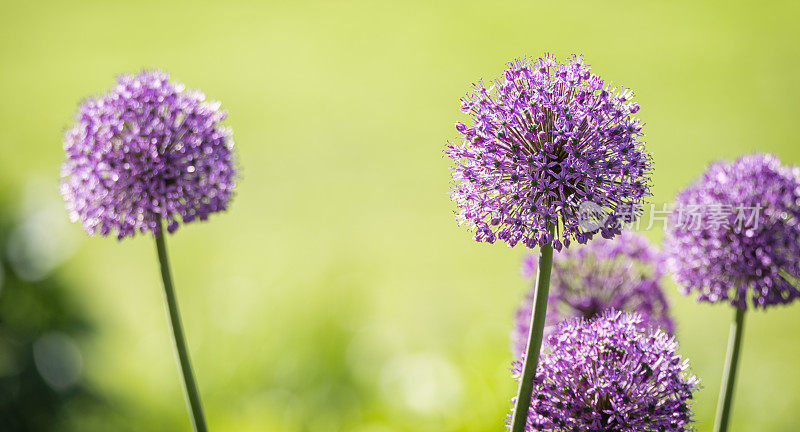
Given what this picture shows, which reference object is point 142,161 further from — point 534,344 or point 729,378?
point 729,378

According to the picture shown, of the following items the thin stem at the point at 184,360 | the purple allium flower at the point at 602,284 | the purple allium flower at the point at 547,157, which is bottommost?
the thin stem at the point at 184,360

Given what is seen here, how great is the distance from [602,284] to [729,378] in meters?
0.46

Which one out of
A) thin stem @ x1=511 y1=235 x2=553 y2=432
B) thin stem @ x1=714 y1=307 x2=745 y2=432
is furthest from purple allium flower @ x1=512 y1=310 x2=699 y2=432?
thin stem @ x1=714 y1=307 x2=745 y2=432

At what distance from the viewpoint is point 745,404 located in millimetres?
4312

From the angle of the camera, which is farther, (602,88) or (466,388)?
(466,388)

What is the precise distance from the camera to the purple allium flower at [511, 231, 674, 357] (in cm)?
206

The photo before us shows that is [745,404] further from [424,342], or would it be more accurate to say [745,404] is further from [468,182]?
[468,182]

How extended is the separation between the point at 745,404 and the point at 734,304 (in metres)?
2.86

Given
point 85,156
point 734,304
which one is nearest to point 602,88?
point 734,304

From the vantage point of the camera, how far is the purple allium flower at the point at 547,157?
4.74 feet

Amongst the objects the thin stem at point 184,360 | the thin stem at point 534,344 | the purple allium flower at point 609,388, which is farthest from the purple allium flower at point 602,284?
the thin stem at point 184,360

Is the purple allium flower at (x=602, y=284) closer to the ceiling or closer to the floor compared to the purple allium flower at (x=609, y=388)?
closer to the ceiling

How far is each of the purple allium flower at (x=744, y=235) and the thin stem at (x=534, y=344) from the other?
606 mm

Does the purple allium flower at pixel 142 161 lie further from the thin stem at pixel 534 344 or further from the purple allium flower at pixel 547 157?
the thin stem at pixel 534 344
